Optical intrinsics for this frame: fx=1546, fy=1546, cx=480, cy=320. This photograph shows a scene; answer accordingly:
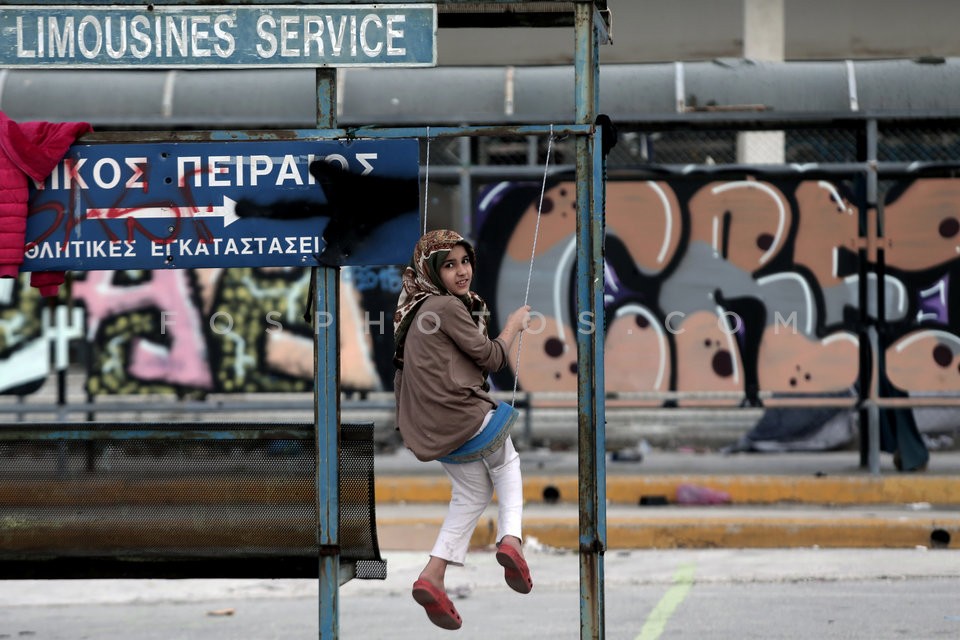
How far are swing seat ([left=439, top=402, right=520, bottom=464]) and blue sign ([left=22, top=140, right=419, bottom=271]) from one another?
70cm

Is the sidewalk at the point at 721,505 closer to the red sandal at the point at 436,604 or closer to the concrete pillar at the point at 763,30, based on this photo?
the red sandal at the point at 436,604

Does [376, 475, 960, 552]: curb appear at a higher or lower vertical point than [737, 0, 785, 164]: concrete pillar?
lower

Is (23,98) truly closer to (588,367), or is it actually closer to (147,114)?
(147,114)

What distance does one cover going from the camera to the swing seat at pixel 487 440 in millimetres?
5715

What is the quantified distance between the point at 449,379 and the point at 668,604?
10.1ft

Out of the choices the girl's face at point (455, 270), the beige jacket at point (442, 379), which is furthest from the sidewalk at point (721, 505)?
the girl's face at point (455, 270)

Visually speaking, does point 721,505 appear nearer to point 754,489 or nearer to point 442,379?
point 754,489

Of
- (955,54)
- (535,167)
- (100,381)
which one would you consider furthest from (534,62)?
(100,381)

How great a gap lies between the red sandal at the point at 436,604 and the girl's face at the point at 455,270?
3.57 ft

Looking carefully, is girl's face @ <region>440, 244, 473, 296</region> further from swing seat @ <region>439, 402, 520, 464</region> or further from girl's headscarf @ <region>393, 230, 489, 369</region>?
swing seat @ <region>439, 402, 520, 464</region>

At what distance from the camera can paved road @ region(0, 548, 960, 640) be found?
759 centimetres

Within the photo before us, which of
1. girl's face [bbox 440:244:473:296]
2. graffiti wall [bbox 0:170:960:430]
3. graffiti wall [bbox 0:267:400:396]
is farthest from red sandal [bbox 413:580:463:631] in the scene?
graffiti wall [bbox 0:267:400:396]

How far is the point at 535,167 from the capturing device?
12.3 m

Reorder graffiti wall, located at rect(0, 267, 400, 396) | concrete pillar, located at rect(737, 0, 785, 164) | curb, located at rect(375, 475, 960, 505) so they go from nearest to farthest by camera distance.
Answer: curb, located at rect(375, 475, 960, 505) < graffiti wall, located at rect(0, 267, 400, 396) < concrete pillar, located at rect(737, 0, 785, 164)
